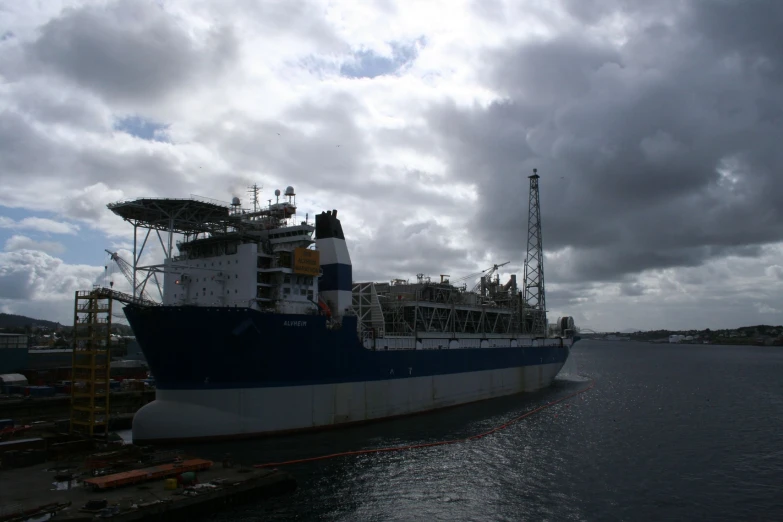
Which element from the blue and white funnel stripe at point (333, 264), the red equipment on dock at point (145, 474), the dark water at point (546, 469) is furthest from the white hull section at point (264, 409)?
the red equipment on dock at point (145, 474)

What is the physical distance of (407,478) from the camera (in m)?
Result: 20.9

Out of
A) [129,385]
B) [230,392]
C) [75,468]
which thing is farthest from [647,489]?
[129,385]

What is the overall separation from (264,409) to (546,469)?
13402 mm

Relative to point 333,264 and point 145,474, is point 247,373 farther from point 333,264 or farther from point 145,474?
point 333,264

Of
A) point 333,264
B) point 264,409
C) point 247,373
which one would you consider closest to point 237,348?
point 247,373

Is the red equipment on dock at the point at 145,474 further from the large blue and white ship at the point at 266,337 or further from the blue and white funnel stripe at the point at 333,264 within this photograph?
the blue and white funnel stripe at the point at 333,264

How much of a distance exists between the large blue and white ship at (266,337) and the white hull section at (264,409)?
2.1 inches

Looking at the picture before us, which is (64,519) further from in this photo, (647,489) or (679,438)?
(679,438)

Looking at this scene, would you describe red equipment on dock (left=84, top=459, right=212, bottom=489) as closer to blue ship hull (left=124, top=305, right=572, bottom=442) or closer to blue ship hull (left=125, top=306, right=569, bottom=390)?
blue ship hull (left=124, top=305, right=572, bottom=442)

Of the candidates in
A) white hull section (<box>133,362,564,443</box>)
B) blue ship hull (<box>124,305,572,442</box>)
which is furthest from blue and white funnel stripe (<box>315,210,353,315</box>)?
white hull section (<box>133,362,564,443</box>)

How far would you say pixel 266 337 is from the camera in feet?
83.9

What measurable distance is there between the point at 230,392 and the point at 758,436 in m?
29.2

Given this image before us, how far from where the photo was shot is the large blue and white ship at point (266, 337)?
81.2 ft

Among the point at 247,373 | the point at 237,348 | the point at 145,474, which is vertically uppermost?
the point at 237,348
